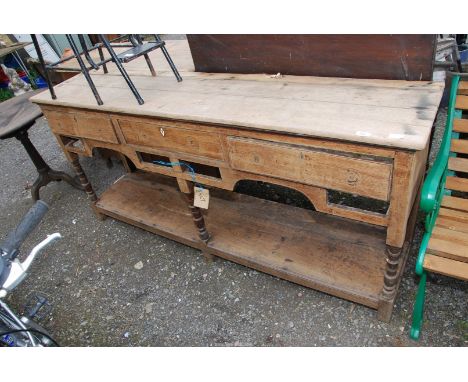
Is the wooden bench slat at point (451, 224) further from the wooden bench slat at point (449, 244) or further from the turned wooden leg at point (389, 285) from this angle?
the turned wooden leg at point (389, 285)

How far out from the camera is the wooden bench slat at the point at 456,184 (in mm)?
1787

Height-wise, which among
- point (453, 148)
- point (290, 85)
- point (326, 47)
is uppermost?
point (326, 47)

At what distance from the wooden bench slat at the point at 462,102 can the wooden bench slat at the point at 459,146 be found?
0.16 metres

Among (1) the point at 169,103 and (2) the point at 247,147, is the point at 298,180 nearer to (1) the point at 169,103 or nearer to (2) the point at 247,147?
(2) the point at 247,147

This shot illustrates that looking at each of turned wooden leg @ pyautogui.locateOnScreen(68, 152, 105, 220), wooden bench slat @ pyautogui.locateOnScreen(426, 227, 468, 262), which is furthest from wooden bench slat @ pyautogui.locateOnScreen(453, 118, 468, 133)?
turned wooden leg @ pyautogui.locateOnScreen(68, 152, 105, 220)

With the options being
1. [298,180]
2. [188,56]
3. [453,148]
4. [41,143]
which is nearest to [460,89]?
[453,148]

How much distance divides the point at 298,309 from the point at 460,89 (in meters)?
1.36

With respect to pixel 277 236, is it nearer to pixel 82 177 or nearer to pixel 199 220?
pixel 199 220

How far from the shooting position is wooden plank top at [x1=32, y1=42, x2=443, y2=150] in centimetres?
127

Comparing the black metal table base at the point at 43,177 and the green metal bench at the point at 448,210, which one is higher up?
the green metal bench at the point at 448,210

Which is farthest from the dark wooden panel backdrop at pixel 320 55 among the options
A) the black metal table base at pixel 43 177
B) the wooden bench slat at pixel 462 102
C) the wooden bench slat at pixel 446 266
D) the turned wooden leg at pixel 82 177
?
the black metal table base at pixel 43 177

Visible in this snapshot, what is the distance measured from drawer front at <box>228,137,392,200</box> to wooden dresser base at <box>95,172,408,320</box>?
0.69m

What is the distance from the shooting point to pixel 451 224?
1.65 m

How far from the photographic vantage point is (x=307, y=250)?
2.10 m
